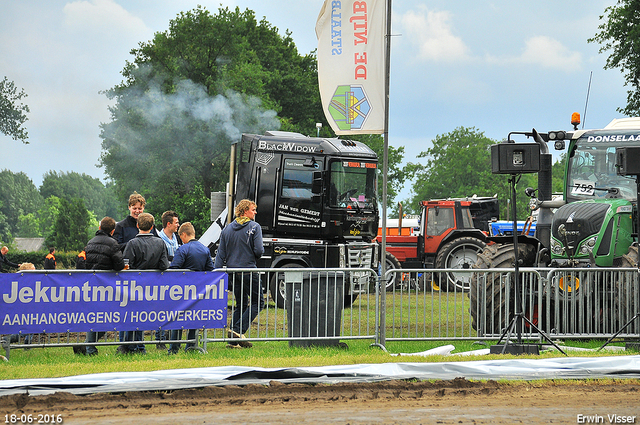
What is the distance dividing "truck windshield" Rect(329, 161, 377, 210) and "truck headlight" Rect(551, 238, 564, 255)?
603cm

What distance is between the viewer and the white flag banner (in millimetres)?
8672

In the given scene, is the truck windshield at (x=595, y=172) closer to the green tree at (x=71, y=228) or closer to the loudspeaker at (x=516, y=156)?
the loudspeaker at (x=516, y=156)

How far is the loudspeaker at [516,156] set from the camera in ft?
28.1

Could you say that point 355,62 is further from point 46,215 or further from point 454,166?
point 46,215

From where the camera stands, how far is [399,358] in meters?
7.70

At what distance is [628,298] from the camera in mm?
9023

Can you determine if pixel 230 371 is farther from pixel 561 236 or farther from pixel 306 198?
pixel 306 198

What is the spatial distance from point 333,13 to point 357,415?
5426 mm

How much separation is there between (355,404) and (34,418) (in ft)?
8.35

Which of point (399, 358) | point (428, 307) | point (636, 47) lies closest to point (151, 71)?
point (636, 47)

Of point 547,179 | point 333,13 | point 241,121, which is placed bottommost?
point 547,179

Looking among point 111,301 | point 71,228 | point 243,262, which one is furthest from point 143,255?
point 71,228

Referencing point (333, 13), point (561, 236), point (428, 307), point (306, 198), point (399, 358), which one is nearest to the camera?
point (399, 358)

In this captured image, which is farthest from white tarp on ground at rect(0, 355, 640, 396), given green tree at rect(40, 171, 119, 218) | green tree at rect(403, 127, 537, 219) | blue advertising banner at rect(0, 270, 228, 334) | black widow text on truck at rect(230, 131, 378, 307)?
green tree at rect(40, 171, 119, 218)
